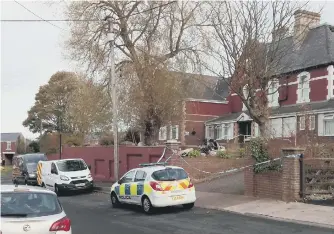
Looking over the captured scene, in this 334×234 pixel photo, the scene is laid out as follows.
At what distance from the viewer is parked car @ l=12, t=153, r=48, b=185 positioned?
98.2ft

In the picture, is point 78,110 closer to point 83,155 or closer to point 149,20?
point 83,155

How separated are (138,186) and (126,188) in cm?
93

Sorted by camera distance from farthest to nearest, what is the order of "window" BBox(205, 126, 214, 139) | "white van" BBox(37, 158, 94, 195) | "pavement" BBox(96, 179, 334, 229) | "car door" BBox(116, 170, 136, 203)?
1. "window" BBox(205, 126, 214, 139)
2. "white van" BBox(37, 158, 94, 195)
3. "car door" BBox(116, 170, 136, 203)
4. "pavement" BBox(96, 179, 334, 229)

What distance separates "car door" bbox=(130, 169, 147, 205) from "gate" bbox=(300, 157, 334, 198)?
5115 mm

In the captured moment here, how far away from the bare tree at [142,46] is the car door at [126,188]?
40.0 feet

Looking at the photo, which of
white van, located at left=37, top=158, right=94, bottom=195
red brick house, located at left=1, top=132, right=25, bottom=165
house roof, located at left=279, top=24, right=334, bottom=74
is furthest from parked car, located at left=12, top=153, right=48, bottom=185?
red brick house, located at left=1, top=132, right=25, bottom=165

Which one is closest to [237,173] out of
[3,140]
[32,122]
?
[32,122]

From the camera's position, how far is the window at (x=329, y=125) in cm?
3340

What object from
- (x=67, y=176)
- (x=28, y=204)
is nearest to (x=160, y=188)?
(x=28, y=204)

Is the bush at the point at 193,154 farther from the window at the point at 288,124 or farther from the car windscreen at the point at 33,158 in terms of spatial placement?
the window at the point at 288,124

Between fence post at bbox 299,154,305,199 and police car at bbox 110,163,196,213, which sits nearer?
police car at bbox 110,163,196,213

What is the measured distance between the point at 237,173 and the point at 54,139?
31498 mm

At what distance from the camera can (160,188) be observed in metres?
14.8

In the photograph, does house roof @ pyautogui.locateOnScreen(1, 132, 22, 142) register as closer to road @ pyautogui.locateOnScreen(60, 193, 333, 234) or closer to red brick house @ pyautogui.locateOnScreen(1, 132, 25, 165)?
red brick house @ pyautogui.locateOnScreen(1, 132, 25, 165)
